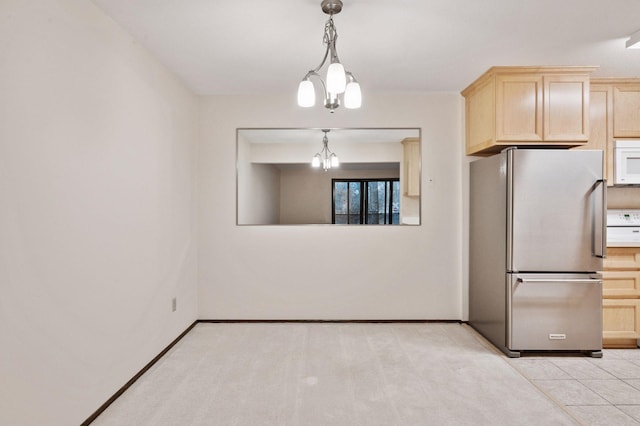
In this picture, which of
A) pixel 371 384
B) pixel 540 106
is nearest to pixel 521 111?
pixel 540 106

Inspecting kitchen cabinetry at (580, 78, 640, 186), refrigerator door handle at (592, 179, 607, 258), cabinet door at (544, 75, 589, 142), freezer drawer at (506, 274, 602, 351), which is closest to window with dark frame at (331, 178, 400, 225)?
freezer drawer at (506, 274, 602, 351)

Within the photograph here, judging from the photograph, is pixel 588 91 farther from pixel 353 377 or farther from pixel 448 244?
pixel 353 377

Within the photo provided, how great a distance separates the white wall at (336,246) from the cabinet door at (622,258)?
1.28 m

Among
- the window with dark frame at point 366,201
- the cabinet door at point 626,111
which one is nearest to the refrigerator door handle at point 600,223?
the cabinet door at point 626,111

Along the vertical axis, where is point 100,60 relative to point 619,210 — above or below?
above

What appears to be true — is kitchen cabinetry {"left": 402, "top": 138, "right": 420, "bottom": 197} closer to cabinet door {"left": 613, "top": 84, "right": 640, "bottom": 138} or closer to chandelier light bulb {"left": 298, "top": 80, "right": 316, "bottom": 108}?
cabinet door {"left": 613, "top": 84, "right": 640, "bottom": 138}

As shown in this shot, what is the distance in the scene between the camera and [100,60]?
7.62ft

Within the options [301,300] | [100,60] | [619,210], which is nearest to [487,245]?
[619,210]

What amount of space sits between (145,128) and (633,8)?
338 cm

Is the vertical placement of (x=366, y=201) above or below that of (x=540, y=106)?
below

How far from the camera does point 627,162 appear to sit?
3518mm

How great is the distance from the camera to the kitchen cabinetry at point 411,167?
13.5 ft

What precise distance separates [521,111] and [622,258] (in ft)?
5.27

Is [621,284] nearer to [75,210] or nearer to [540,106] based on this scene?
[540,106]
